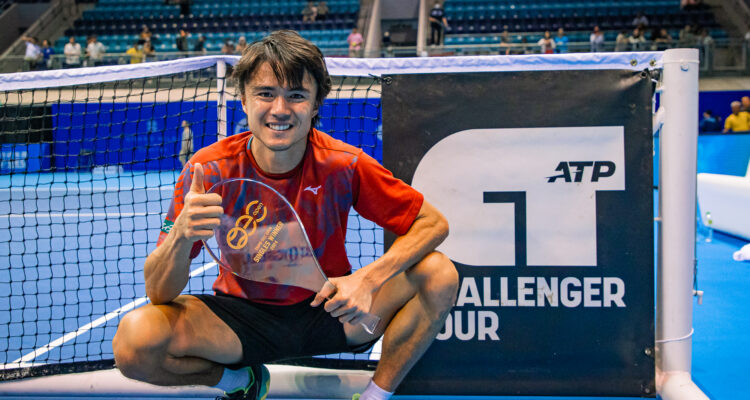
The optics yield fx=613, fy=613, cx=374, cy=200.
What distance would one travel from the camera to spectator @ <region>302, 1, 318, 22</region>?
22067 millimetres

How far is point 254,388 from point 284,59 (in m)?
1.34

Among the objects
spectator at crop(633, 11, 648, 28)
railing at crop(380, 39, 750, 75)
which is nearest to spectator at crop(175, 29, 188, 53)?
railing at crop(380, 39, 750, 75)

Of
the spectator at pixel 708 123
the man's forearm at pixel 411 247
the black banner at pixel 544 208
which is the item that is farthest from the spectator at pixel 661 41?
the man's forearm at pixel 411 247

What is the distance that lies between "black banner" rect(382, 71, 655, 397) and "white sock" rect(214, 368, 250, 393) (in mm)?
996

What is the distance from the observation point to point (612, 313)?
2879 millimetres

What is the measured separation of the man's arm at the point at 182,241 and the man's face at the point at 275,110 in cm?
34

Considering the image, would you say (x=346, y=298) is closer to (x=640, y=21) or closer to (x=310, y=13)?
(x=640, y=21)

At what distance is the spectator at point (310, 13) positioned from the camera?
72.4 feet

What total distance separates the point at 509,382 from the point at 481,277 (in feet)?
1.71

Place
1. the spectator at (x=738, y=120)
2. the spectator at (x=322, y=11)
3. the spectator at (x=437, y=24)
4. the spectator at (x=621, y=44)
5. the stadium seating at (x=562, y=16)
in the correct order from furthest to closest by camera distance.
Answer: the spectator at (x=322, y=11) → the stadium seating at (x=562, y=16) → the spectator at (x=437, y=24) → the spectator at (x=621, y=44) → the spectator at (x=738, y=120)

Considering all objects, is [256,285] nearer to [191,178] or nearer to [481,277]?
[191,178]

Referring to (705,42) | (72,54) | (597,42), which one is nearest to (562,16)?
(597,42)

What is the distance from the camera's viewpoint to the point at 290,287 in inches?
96.4

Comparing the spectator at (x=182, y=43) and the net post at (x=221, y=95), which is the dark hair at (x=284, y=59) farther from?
the spectator at (x=182, y=43)
